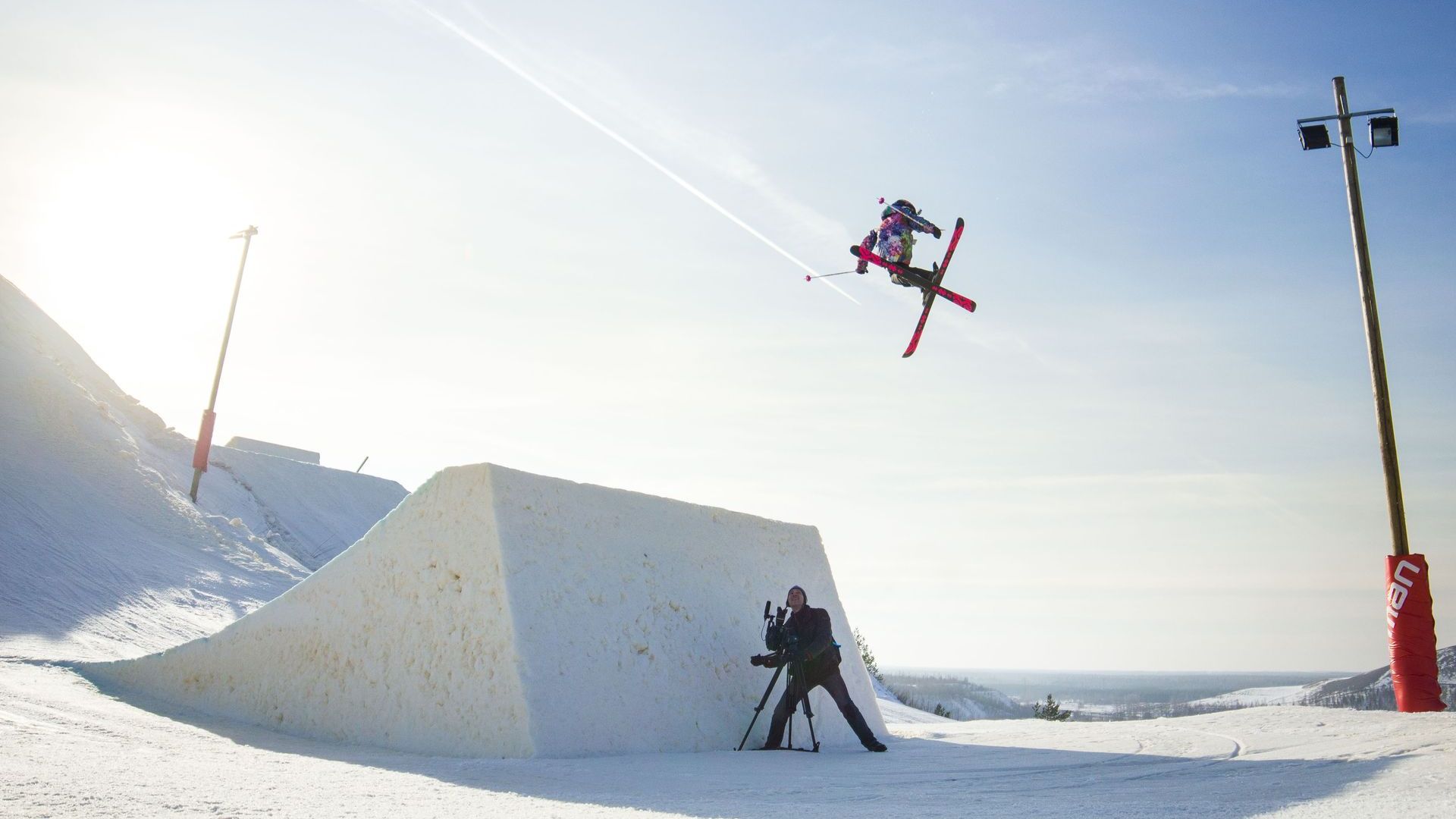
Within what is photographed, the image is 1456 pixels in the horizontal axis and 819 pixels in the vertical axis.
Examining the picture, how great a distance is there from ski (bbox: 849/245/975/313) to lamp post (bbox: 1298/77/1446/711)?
17.2 ft

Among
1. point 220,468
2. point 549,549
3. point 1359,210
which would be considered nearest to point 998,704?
point 220,468

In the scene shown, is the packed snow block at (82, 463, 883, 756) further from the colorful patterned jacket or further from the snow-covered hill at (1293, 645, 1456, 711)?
the snow-covered hill at (1293, 645, 1456, 711)

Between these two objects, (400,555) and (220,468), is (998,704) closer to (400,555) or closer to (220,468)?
(220,468)

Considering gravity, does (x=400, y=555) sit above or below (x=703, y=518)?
below

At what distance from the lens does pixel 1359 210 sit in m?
12.8

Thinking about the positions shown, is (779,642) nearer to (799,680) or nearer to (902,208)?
(799,680)

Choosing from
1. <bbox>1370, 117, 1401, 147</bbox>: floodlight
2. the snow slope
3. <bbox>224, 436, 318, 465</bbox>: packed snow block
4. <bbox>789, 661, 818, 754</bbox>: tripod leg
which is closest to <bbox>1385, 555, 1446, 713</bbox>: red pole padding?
<bbox>1370, 117, 1401, 147</bbox>: floodlight

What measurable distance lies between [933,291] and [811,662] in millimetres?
4906

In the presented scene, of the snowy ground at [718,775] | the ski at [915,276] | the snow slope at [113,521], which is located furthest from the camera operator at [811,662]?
the snow slope at [113,521]

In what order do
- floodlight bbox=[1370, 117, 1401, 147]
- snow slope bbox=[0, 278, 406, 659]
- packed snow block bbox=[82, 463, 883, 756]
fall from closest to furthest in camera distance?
packed snow block bbox=[82, 463, 883, 756], floodlight bbox=[1370, 117, 1401, 147], snow slope bbox=[0, 278, 406, 659]

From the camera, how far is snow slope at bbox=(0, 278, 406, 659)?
1520 cm

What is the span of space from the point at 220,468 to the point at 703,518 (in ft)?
73.5

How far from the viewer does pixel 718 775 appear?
7.36m

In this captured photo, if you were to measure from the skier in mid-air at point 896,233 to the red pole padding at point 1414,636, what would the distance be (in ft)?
23.0
